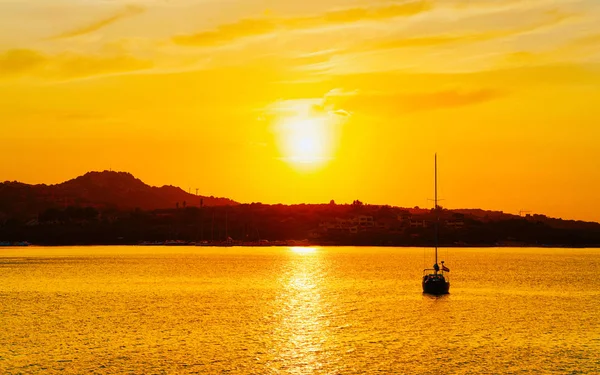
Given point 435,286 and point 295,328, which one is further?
point 435,286

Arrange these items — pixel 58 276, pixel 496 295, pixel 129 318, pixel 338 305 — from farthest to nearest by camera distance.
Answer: pixel 58 276 → pixel 496 295 → pixel 338 305 → pixel 129 318

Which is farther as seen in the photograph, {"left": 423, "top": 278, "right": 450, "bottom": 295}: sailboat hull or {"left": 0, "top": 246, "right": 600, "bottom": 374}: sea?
{"left": 423, "top": 278, "right": 450, "bottom": 295}: sailboat hull

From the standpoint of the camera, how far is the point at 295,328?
292 feet

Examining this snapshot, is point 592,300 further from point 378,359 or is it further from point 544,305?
point 378,359

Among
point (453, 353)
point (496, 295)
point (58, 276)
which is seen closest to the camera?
point (453, 353)

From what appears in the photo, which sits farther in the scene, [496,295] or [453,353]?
[496,295]

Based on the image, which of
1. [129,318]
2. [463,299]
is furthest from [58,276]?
[463,299]

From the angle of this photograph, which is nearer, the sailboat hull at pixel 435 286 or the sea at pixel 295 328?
the sea at pixel 295 328

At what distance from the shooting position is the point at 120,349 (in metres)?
72.4

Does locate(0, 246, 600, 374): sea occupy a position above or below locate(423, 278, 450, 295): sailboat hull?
below

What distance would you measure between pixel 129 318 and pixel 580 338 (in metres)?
56.0

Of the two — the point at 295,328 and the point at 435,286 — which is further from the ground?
the point at 435,286

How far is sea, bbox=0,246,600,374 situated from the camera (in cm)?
6544

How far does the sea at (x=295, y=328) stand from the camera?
65.4 metres
